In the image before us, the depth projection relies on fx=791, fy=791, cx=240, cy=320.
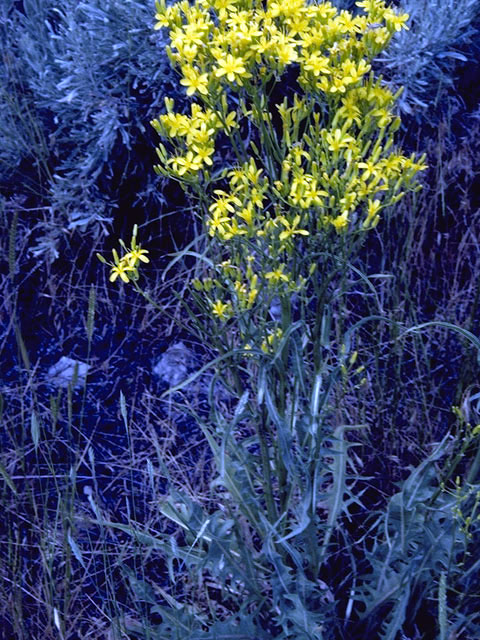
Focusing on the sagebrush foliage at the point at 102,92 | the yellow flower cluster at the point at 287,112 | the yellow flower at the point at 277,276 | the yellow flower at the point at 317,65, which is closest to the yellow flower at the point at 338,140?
the yellow flower cluster at the point at 287,112

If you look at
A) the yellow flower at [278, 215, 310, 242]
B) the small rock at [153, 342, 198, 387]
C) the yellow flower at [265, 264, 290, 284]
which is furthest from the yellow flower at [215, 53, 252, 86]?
the small rock at [153, 342, 198, 387]

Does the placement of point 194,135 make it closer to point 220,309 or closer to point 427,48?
point 220,309

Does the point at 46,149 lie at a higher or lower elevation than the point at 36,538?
higher

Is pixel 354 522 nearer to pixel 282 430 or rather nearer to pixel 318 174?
pixel 282 430

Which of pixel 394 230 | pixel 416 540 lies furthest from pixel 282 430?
pixel 394 230

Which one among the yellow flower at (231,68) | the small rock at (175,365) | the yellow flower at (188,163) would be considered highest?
the yellow flower at (231,68)

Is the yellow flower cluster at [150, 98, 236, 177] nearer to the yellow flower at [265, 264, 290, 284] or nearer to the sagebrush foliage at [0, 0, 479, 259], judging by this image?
the yellow flower at [265, 264, 290, 284]

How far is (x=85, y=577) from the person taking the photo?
224cm

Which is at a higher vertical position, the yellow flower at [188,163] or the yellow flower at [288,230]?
the yellow flower at [188,163]

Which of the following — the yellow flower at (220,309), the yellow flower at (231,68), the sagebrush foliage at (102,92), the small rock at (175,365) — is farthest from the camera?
the sagebrush foliage at (102,92)

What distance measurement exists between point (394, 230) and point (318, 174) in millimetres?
1237

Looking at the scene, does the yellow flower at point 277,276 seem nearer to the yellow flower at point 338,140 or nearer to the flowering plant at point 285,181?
the flowering plant at point 285,181

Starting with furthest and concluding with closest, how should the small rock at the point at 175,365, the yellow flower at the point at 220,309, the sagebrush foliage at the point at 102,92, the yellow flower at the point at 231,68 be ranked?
1. the sagebrush foliage at the point at 102,92
2. the small rock at the point at 175,365
3. the yellow flower at the point at 220,309
4. the yellow flower at the point at 231,68

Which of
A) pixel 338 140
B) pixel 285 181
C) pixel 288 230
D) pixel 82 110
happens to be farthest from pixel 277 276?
pixel 82 110
